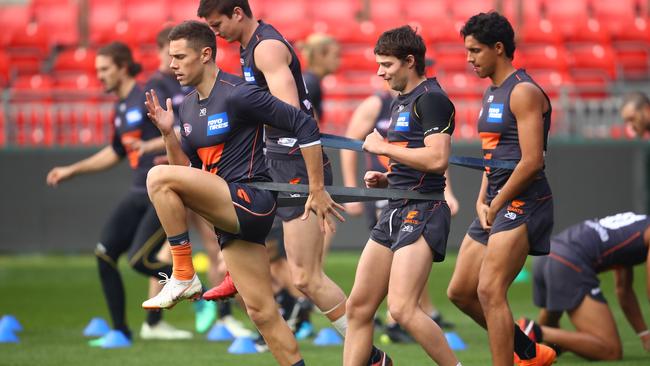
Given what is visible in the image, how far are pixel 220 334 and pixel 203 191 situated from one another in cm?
392

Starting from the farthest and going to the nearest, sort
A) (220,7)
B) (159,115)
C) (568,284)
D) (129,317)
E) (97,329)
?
(129,317)
(97,329)
(568,284)
(220,7)
(159,115)

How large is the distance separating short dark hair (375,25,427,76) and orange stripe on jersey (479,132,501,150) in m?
0.58

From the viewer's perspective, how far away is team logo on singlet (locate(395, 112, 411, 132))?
6.45m

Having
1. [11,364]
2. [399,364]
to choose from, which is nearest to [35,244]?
[11,364]

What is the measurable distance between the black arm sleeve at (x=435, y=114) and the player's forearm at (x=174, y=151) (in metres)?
1.42

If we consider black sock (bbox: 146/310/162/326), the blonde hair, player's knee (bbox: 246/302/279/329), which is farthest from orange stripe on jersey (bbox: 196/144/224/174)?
the blonde hair

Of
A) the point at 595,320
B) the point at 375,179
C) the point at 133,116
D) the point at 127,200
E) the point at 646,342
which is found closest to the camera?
the point at 375,179

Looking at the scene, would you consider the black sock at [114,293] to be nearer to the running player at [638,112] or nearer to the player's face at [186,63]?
the player's face at [186,63]

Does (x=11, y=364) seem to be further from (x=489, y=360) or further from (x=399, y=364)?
(x=489, y=360)

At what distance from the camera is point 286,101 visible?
22.7 feet

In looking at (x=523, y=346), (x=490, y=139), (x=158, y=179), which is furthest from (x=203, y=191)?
(x=523, y=346)

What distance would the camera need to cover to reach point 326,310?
742 centimetres

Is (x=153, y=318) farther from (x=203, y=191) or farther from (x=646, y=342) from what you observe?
(x=646, y=342)

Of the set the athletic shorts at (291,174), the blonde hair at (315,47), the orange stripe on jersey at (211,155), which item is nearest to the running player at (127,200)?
the blonde hair at (315,47)
